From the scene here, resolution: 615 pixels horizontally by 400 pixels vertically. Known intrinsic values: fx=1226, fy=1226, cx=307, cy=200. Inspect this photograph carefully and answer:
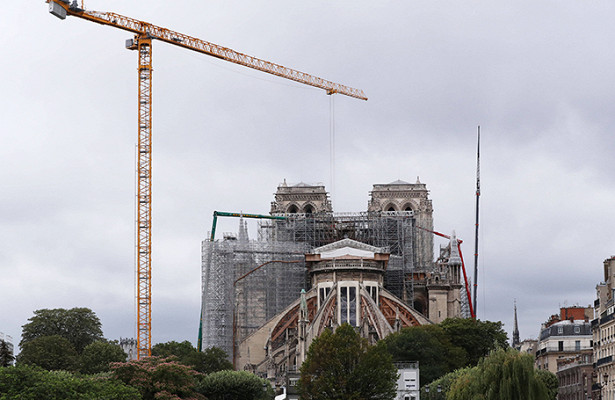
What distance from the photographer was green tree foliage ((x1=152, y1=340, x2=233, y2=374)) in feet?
373

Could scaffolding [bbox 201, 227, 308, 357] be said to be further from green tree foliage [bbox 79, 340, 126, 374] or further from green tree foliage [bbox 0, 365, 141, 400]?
green tree foliage [bbox 0, 365, 141, 400]

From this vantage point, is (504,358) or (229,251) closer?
(504,358)

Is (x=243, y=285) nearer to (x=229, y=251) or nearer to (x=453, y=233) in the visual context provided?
(x=229, y=251)

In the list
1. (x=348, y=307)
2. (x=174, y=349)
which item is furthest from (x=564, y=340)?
(x=174, y=349)

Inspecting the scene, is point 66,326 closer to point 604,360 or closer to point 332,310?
point 332,310

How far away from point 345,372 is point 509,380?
1702 centimetres

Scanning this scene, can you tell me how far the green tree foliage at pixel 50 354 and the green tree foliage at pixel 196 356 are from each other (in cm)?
868

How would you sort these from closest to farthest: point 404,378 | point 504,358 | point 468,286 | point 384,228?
point 504,358
point 404,378
point 384,228
point 468,286

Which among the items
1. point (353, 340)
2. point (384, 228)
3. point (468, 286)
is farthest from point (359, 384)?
point (468, 286)

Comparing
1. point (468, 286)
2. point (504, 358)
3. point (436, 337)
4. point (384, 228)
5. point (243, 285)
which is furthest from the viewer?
point (468, 286)

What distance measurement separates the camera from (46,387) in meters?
73.1

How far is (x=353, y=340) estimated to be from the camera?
87500 millimetres

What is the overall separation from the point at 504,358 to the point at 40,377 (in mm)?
28006

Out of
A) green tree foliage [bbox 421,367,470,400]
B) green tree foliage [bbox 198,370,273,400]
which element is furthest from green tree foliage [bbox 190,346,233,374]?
green tree foliage [bbox 421,367,470,400]
